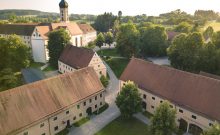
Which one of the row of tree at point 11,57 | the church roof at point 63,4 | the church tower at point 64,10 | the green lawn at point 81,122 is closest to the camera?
the green lawn at point 81,122

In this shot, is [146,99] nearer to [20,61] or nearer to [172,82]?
[172,82]

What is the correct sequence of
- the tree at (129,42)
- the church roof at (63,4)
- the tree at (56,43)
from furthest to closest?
the church roof at (63,4) → the tree at (129,42) → the tree at (56,43)

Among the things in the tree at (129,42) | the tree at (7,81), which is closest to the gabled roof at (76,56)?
the tree at (7,81)

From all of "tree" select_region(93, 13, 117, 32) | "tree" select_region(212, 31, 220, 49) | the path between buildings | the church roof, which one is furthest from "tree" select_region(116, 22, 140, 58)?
"tree" select_region(93, 13, 117, 32)

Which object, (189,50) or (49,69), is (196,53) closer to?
(189,50)

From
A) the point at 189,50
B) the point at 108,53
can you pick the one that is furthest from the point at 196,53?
the point at 108,53

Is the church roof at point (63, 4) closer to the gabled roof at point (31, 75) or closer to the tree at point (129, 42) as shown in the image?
the tree at point (129, 42)

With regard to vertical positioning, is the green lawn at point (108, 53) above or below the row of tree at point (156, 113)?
above
